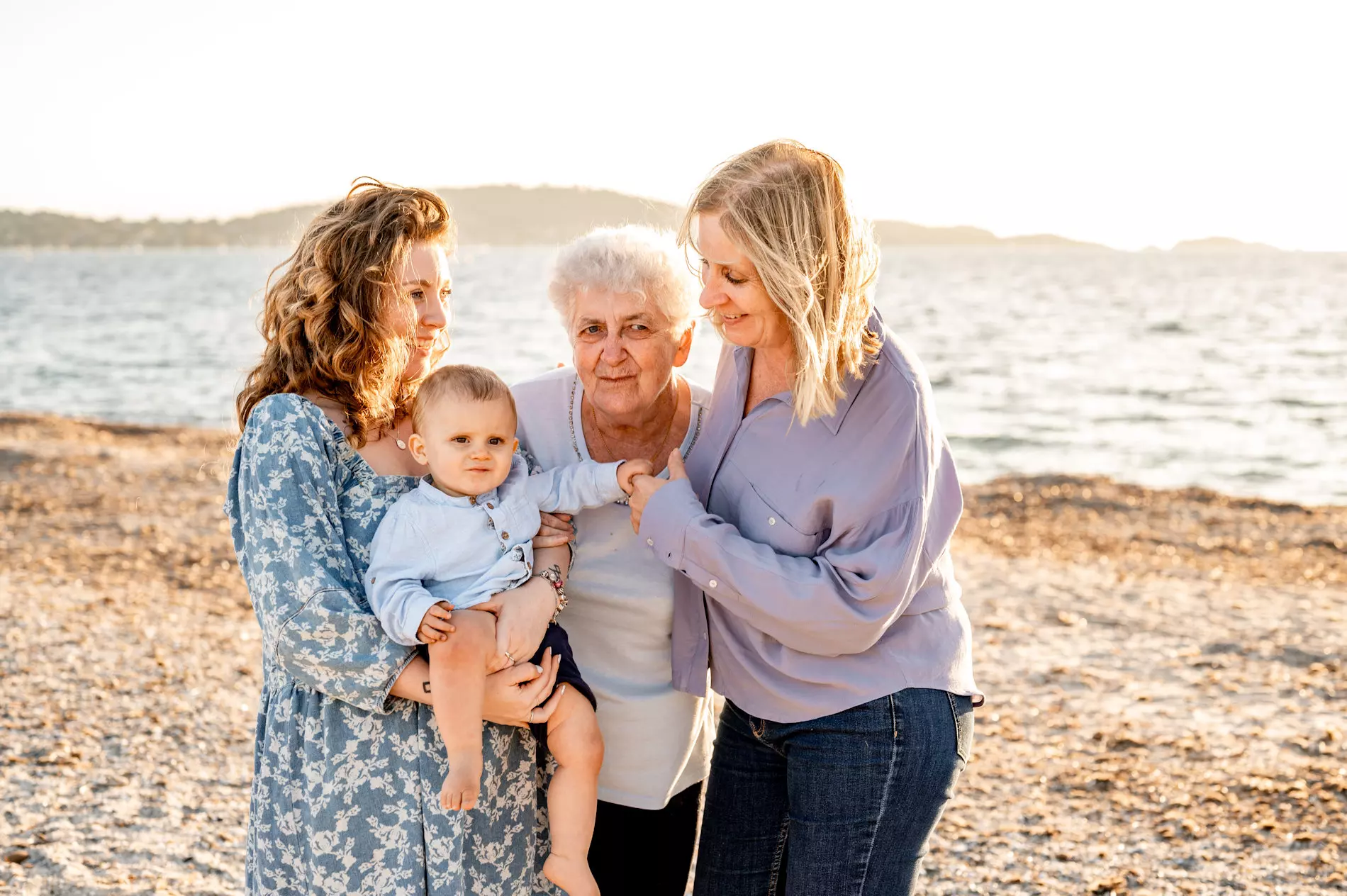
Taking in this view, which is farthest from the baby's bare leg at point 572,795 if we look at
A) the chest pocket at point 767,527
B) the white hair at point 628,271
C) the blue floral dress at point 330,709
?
the white hair at point 628,271

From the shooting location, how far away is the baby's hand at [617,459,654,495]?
9.31 ft

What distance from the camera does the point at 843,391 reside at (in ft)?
8.36

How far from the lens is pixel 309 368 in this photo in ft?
8.52

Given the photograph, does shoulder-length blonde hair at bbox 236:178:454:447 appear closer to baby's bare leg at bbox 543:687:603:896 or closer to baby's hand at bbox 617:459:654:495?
baby's hand at bbox 617:459:654:495

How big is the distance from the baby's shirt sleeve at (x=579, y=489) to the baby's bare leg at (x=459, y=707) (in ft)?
1.64

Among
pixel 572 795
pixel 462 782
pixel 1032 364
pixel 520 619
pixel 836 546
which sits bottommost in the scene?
pixel 572 795

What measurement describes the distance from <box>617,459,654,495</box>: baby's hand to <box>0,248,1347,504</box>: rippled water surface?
0.71m

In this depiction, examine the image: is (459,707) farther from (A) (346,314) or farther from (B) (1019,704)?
(B) (1019,704)

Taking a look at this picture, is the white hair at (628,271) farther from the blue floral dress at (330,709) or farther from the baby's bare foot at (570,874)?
the baby's bare foot at (570,874)

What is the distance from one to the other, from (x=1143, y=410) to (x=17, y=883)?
800 inches

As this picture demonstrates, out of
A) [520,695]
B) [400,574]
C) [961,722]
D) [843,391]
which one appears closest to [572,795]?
[520,695]

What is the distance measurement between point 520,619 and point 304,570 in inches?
19.9

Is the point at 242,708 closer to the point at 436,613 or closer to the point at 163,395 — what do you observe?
the point at 436,613

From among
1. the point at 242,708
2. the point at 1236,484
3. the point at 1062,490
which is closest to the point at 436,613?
the point at 242,708
